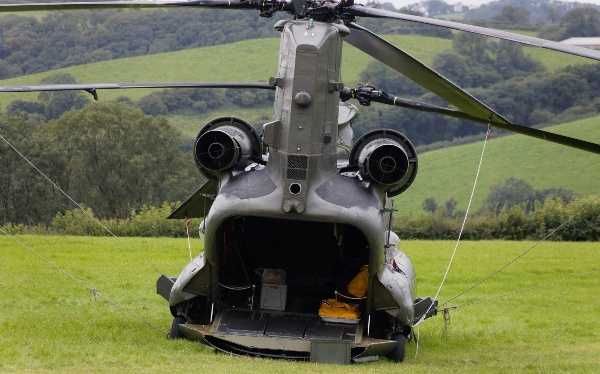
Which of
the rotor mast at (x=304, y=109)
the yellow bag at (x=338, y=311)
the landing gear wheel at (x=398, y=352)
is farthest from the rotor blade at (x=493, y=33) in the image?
the landing gear wheel at (x=398, y=352)

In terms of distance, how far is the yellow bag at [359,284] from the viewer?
1720cm

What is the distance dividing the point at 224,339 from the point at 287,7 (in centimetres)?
457

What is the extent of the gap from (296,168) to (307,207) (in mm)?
540

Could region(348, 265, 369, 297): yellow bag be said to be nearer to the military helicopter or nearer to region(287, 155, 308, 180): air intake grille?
the military helicopter

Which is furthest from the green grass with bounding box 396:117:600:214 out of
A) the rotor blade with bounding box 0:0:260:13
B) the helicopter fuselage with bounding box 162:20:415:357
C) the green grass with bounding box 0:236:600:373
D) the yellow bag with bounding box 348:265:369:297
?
the rotor blade with bounding box 0:0:260:13

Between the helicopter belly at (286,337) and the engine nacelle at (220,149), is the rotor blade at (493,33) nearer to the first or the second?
the engine nacelle at (220,149)

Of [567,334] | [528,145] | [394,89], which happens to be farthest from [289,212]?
[394,89]

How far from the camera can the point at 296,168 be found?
15891 mm

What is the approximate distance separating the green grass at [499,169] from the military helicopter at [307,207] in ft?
177

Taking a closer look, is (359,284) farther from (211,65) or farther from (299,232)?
(211,65)

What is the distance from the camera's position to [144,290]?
26594 millimetres

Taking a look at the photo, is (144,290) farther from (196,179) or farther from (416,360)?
(196,179)

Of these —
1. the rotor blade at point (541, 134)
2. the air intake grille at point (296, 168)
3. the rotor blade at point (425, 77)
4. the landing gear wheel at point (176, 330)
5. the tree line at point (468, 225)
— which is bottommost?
the tree line at point (468, 225)

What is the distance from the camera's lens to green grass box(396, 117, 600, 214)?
73438 millimetres
